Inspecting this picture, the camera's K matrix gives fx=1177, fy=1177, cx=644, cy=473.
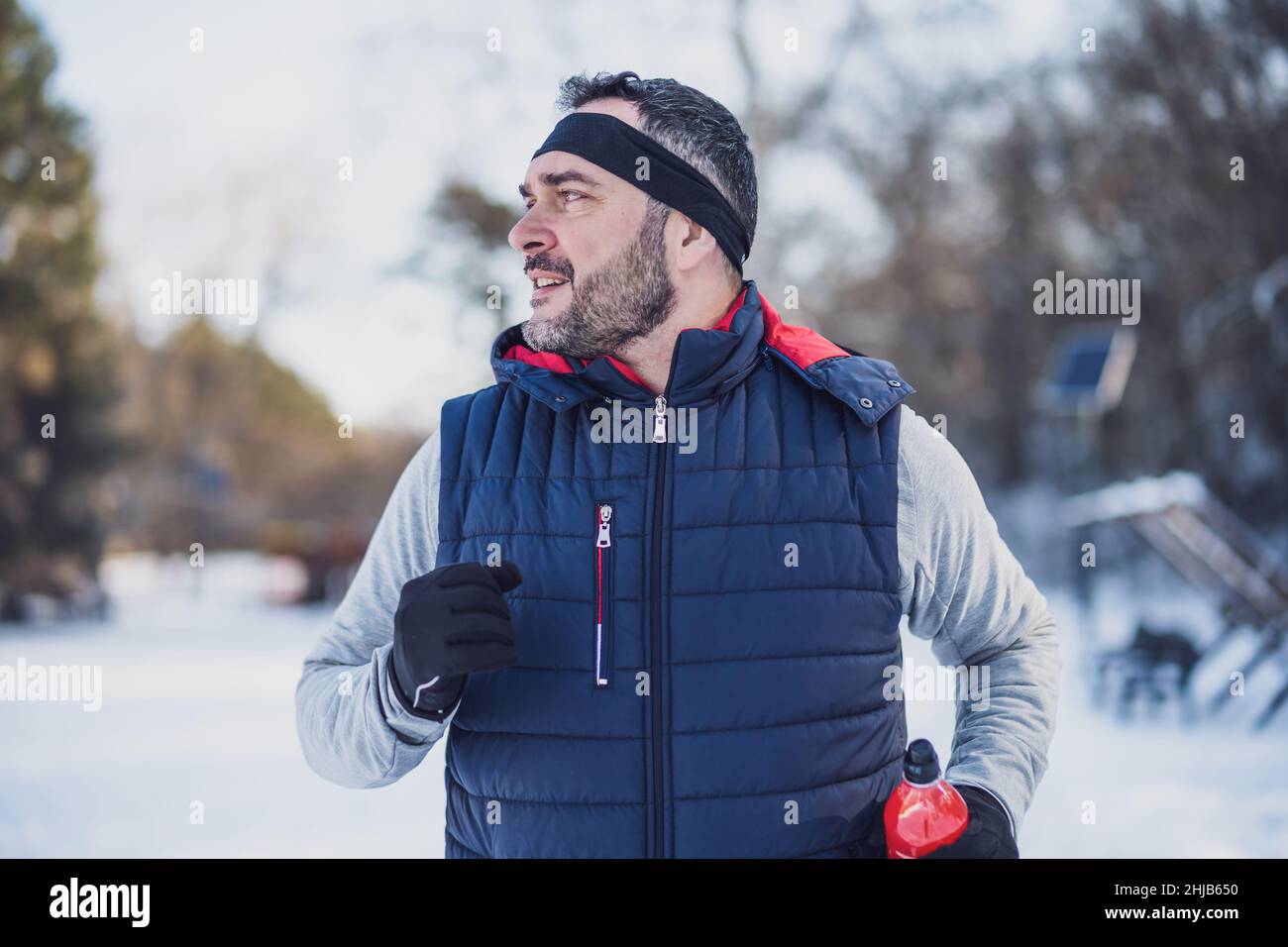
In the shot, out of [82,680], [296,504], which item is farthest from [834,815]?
[296,504]

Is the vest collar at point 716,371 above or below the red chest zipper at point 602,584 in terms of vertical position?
above

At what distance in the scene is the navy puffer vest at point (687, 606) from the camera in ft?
5.50

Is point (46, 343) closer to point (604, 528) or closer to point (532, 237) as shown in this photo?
point (532, 237)

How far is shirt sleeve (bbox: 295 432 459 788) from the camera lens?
1.68 m

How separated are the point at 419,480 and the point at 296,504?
2891 centimetres

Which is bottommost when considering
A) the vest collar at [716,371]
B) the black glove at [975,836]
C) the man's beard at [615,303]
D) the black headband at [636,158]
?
the black glove at [975,836]

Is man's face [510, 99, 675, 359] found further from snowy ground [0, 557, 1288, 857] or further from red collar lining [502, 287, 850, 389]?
snowy ground [0, 557, 1288, 857]

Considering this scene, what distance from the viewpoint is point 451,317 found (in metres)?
15.6

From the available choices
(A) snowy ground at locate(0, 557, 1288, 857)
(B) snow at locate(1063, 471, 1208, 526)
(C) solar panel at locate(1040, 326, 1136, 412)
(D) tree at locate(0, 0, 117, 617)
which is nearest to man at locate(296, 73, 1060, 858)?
(A) snowy ground at locate(0, 557, 1288, 857)

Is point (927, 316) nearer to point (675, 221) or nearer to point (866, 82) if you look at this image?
point (866, 82)

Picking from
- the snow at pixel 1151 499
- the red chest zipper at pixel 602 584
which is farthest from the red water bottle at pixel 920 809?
the snow at pixel 1151 499

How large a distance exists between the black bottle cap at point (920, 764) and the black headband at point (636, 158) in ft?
2.95

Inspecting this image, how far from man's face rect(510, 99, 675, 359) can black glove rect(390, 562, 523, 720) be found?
434mm

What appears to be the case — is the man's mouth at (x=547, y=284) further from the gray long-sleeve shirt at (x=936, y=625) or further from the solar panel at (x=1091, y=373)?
the solar panel at (x=1091, y=373)
